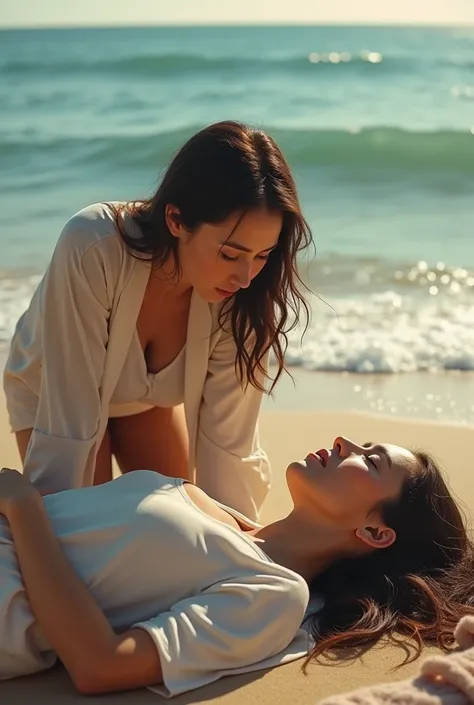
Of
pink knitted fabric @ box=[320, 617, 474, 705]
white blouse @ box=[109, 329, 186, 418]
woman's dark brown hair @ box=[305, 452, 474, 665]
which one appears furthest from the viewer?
white blouse @ box=[109, 329, 186, 418]

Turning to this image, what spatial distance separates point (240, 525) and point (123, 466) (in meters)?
0.95

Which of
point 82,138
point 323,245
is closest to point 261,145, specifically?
point 323,245

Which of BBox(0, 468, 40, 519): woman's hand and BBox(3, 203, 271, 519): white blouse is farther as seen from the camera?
BBox(3, 203, 271, 519): white blouse

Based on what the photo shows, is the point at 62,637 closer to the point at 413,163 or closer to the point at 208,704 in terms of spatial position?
the point at 208,704

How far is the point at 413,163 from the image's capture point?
38.2ft

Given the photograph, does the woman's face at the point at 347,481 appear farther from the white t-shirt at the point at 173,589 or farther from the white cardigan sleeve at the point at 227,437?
the white cardigan sleeve at the point at 227,437

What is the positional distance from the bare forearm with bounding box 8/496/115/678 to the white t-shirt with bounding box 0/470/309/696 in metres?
0.05

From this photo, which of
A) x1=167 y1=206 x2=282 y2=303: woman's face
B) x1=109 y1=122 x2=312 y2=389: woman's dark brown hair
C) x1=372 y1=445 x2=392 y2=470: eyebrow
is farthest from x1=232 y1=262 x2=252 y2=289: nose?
x1=372 y1=445 x2=392 y2=470: eyebrow

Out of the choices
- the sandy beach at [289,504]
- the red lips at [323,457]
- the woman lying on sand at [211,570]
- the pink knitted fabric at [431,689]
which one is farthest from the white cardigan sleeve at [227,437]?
the pink knitted fabric at [431,689]

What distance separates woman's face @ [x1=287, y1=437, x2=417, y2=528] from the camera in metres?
2.92

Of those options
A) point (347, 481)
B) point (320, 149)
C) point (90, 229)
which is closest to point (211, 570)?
point (347, 481)

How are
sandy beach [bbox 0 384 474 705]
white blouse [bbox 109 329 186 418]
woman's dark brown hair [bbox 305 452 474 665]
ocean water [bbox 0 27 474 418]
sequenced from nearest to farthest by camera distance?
sandy beach [bbox 0 384 474 705] → woman's dark brown hair [bbox 305 452 474 665] → white blouse [bbox 109 329 186 418] → ocean water [bbox 0 27 474 418]

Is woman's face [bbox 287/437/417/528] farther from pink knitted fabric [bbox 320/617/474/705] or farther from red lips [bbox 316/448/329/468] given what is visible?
pink knitted fabric [bbox 320/617/474/705]

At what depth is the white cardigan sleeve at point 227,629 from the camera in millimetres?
2547
